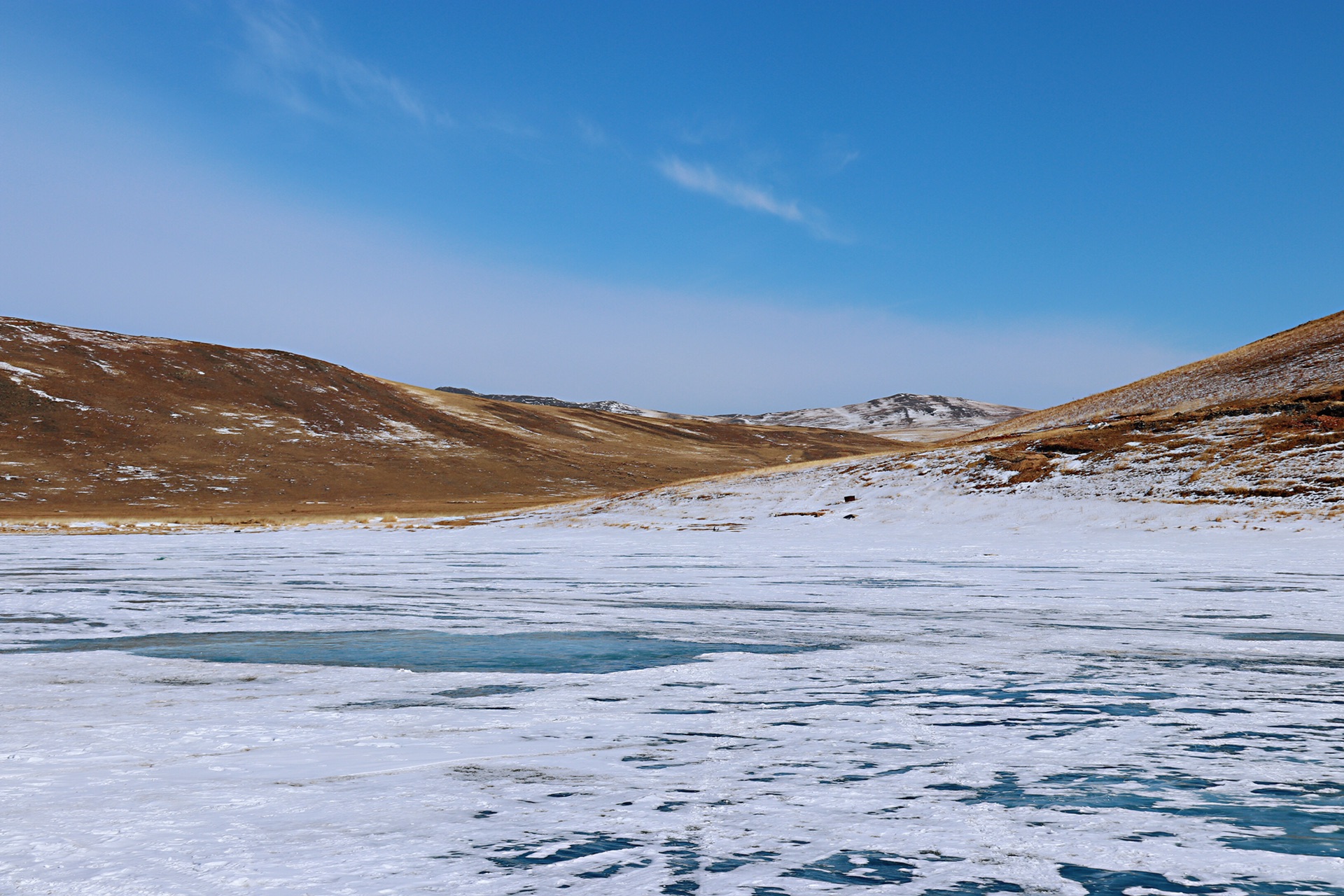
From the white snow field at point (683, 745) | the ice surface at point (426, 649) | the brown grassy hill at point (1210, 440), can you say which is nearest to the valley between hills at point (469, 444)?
the brown grassy hill at point (1210, 440)

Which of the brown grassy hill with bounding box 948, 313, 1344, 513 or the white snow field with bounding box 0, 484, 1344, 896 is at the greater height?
the brown grassy hill with bounding box 948, 313, 1344, 513

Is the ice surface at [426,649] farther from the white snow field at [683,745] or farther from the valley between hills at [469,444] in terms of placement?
the valley between hills at [469,444]

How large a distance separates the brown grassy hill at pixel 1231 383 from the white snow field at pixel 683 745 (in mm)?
27255

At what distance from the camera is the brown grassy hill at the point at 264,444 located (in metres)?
67.1

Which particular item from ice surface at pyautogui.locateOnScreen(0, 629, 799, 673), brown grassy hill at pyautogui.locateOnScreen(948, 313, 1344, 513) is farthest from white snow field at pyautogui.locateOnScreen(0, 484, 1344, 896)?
brown grassy hill at pyautogui.locateOnScreen(948, 313, 1344, 513)

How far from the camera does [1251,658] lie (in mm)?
7375

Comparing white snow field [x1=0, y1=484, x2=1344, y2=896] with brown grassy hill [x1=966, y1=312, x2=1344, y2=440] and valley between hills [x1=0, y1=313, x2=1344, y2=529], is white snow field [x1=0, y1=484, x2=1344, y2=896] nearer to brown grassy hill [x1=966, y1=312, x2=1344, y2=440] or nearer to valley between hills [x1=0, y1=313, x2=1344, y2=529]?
valley between hills [x1=0, y1=313, x2=1344, y2=529]

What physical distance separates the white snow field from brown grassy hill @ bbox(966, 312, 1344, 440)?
2726 centimetres

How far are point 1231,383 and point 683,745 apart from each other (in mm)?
41601

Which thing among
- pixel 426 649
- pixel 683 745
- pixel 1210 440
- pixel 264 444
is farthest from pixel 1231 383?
pixel 264 444

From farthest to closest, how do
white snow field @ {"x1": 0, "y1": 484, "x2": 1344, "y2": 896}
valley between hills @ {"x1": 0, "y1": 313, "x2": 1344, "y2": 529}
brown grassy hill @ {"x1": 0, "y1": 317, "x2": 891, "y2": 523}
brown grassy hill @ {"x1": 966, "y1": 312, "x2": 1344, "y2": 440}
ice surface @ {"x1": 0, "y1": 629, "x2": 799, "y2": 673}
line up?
1. brown grassy hill @ {"x1": 0, "y1": 317, "x2": 891, "y2": 523}
2. brown grassy hill @ {"x1": 966, "y1": 312, "x2": 1344, "y2": 440}
3. valley between hills @ {"x1": 0, "y1": 313, "x2": 1344, "y2": 529}
4. ice surface @ {"x1": 0, "y1": 629, "x2": 799, "y2": 673}
5. white snow field @ {"x1": 0, "y1": 484, "x2": 1344, "y2": 896}

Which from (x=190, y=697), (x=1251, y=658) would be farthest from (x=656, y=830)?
(x=1251, y=658)

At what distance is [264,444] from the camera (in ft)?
288

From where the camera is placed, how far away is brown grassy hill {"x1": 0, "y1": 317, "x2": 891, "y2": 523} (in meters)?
67.1
